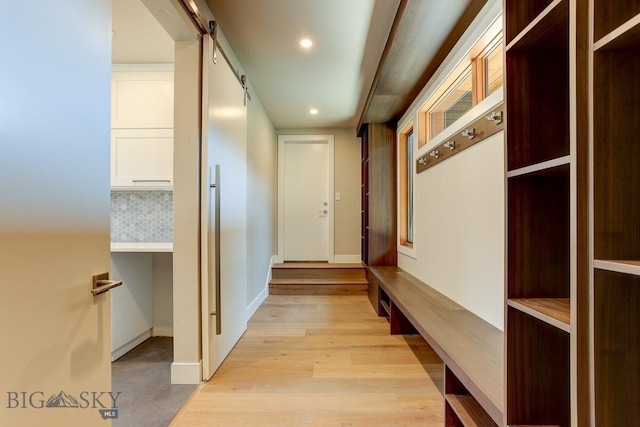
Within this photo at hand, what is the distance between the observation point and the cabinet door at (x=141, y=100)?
8.02ft

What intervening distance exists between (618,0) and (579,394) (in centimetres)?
88

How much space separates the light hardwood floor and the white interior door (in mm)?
237

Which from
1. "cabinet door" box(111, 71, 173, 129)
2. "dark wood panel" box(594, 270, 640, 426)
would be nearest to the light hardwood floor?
"dark wood panel" box(594, 270, 640, 426)

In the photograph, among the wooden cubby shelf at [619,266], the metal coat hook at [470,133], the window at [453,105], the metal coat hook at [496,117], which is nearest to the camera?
the wooden cubby shelf at [619,266]

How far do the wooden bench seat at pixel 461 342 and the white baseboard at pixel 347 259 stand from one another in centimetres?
233

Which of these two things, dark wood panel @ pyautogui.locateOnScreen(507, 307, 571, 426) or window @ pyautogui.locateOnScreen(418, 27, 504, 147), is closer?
dark wood panel @ pyautogui.locateOnScreen(507, 307, 571, 426)

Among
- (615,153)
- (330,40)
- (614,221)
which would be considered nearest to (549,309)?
(614,221)

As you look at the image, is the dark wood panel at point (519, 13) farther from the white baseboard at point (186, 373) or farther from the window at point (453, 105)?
the white baseboard at point (186, 373)

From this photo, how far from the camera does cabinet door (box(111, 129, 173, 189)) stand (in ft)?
8.01

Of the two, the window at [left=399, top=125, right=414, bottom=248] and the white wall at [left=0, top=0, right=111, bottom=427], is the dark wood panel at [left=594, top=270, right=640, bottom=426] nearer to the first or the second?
the white wall at [left=0, top=0, right=111, bottom=427]

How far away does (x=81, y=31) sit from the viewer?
894mm

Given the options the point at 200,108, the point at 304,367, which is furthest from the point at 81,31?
the point at 304,367

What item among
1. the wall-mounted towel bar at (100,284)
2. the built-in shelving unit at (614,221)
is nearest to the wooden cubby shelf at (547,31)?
the built-in shelving unit at (614,221)

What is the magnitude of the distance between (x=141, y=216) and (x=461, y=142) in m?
2.60
